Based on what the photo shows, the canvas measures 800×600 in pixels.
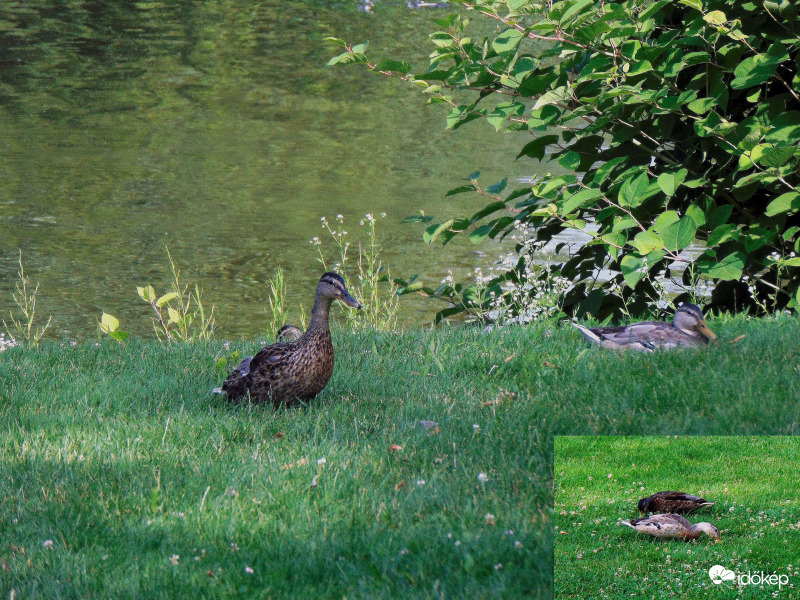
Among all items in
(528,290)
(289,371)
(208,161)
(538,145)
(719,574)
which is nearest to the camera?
(719,574)

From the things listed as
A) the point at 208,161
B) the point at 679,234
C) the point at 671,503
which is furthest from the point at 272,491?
the point at 208,161

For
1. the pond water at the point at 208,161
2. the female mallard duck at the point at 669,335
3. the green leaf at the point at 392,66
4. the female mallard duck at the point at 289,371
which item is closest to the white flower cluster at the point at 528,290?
the female mallard duck at the point at 669,335

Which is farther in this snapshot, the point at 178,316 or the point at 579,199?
the point at 178,316

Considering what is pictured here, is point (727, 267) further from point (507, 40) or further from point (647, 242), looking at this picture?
point (507, 40)

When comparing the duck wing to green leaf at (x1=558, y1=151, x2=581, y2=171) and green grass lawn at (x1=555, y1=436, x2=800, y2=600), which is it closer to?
green grass lawn at (x1=555, y1=436, x2=800, y2=600)

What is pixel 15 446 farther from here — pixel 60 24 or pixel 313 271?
pixel 60 24

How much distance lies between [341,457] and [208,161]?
10.9m

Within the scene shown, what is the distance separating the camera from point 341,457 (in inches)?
165

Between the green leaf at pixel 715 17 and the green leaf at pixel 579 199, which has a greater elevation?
the green leaf at pixel 715 17

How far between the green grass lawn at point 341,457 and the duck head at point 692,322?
0.63 ft

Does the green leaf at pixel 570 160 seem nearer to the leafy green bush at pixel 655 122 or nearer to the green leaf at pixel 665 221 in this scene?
the leafy green bush at pixel 655 122

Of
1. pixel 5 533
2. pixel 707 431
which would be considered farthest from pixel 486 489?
pixel 5 533

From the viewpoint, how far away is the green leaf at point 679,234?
5.59 m

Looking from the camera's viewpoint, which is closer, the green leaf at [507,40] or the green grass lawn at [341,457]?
the green grass lawn at [341,457]
